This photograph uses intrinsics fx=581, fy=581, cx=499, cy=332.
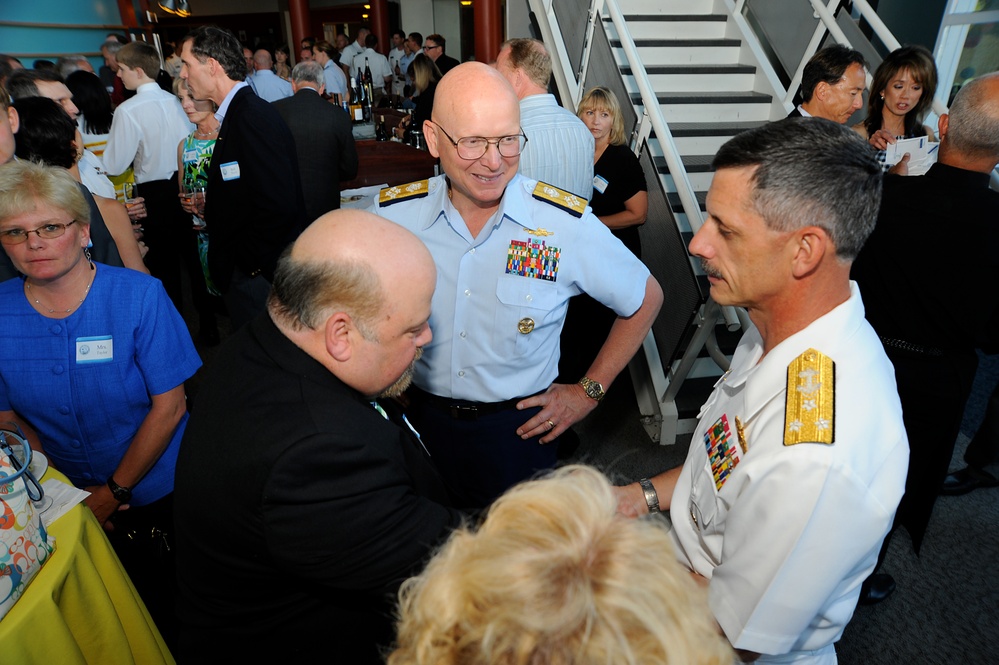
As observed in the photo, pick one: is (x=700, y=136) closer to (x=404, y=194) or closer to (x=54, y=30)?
(x=404, y=194)

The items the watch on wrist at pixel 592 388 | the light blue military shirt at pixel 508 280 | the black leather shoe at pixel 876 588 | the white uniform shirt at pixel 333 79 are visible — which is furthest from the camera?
the white uniform shirt at pixel 333 79

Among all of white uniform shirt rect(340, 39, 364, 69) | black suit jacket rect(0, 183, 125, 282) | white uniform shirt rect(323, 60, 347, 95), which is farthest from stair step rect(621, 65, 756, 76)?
white uniform shirt rect(340, 39, 364, 69)

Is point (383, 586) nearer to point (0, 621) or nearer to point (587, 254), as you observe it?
point (0, 621)

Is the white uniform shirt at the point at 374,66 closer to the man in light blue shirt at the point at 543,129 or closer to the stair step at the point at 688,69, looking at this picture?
the stair step at the point at 688,69

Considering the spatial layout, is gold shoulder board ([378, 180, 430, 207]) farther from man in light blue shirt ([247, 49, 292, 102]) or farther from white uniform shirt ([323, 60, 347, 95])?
white uniform shirt ([323, 60, 347, 95])

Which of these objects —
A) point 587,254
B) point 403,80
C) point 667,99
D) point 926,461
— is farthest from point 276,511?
point 403,80

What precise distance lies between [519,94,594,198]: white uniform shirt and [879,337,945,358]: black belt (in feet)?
4.68

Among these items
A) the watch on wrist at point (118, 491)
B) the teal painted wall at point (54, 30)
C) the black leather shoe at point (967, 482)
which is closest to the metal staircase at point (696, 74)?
the black leather shoe at point (967, 482)

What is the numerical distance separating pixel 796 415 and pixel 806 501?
0.14m

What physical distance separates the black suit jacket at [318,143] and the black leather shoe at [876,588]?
3322 millimetres

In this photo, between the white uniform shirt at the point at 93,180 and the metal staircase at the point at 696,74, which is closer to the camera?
the white uniform shirt at the point at 93,180

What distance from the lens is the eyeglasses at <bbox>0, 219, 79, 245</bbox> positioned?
158 cm

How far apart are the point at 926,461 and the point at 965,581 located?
66cm

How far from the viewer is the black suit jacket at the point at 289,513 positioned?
3.08 feet
